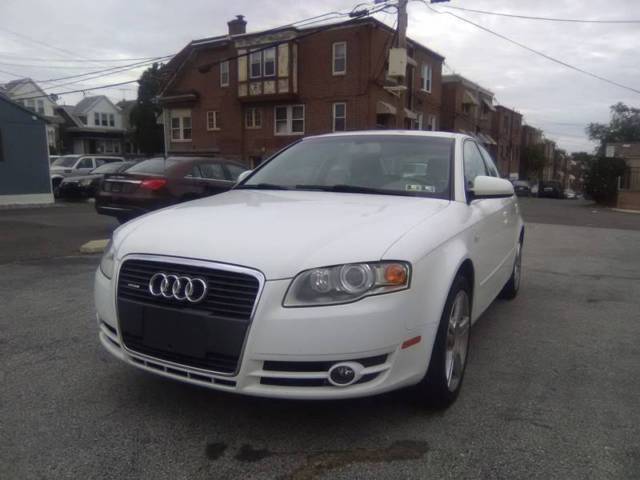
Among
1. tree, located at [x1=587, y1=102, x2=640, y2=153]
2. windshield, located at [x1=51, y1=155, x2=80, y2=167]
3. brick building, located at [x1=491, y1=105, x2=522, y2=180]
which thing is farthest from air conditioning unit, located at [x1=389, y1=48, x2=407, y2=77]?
tree, located at [x1=587, y1=102, x2=640, y2=153]

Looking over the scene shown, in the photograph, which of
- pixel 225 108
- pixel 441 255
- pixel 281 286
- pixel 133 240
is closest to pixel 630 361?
pixel 441 255

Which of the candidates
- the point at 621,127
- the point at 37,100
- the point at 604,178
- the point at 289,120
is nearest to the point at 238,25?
the point at 289,120

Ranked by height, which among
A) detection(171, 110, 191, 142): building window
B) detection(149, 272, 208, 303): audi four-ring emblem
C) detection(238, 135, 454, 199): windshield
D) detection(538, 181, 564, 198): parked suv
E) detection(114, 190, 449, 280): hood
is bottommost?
detection(538, 181, 564, 198): parked suv

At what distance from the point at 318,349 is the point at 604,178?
→ 27.1m

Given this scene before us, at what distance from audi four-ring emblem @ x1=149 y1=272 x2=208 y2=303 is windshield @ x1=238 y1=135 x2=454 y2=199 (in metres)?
1.55

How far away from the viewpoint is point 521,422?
2924 millimetres

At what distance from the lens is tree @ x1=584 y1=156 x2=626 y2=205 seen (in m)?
25.3

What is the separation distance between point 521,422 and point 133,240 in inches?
89.5

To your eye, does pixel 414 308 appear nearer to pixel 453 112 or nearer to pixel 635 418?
pixel 635 418

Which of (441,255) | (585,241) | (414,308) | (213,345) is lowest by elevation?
(585,241)

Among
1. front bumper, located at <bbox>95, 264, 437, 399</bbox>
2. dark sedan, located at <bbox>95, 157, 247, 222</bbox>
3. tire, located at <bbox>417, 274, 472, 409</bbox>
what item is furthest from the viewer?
dark sedan, located at <bbox>95, 157, 247, 222</bbox>

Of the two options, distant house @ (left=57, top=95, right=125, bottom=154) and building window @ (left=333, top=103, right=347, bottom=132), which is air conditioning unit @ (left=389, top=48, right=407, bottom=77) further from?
distant house @ (left=57, top=95, right=125, bottom=154)

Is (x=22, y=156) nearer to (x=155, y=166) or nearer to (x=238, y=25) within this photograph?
(x=155, y=166)

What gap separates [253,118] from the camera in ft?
96.1
